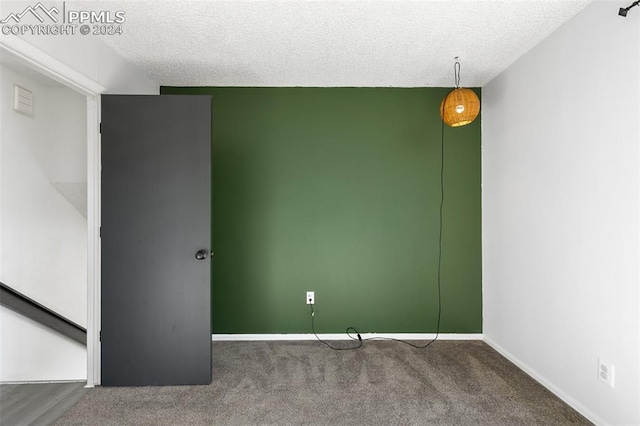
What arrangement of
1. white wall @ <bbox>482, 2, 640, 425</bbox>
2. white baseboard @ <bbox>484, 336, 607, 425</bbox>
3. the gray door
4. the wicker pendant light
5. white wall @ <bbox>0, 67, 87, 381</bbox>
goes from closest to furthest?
white wall @ <bbox>482, 2, 640, 425</bbox>, white baseboard @ <bbox>484, 336, 607, 425</bbox>, the gray door, the wicker pendant light, white wall @ <bbox>0, 67, 87, 381</bbox>

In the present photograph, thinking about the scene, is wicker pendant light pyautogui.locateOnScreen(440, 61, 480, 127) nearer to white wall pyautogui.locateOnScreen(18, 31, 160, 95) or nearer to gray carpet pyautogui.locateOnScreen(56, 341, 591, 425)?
gray carpet pyautogui.locateOnScreen(56, 341, 591, 425)

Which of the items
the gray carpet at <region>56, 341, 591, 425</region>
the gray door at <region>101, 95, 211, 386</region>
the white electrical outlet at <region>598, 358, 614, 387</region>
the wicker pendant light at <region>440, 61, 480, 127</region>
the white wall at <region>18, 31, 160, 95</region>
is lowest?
the gray carpet at <region>56, 341, 591, 425</region>

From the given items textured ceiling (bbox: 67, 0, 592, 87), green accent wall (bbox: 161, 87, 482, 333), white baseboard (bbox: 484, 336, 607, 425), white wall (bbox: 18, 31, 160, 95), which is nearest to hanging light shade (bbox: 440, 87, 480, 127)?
textured ceiling (bbox: 67, 0, 592, 87)

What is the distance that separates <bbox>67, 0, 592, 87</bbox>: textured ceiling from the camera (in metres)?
1.91

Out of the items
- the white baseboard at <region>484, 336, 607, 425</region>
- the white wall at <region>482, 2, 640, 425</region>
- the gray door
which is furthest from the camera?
the gray door

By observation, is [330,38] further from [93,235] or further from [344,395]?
[344,395]

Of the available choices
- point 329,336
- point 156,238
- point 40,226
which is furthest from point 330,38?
point 40,226

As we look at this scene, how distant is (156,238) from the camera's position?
7.41ft

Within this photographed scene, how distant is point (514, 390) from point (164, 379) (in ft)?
8.13

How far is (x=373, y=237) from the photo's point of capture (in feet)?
10.2

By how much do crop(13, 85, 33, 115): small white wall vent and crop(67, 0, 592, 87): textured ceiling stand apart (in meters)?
1.05

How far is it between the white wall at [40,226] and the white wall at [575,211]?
12.9 feet

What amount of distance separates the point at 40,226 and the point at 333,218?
271 centimetres

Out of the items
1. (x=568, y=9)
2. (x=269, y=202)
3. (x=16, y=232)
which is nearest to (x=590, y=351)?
(x=568, y=9)
